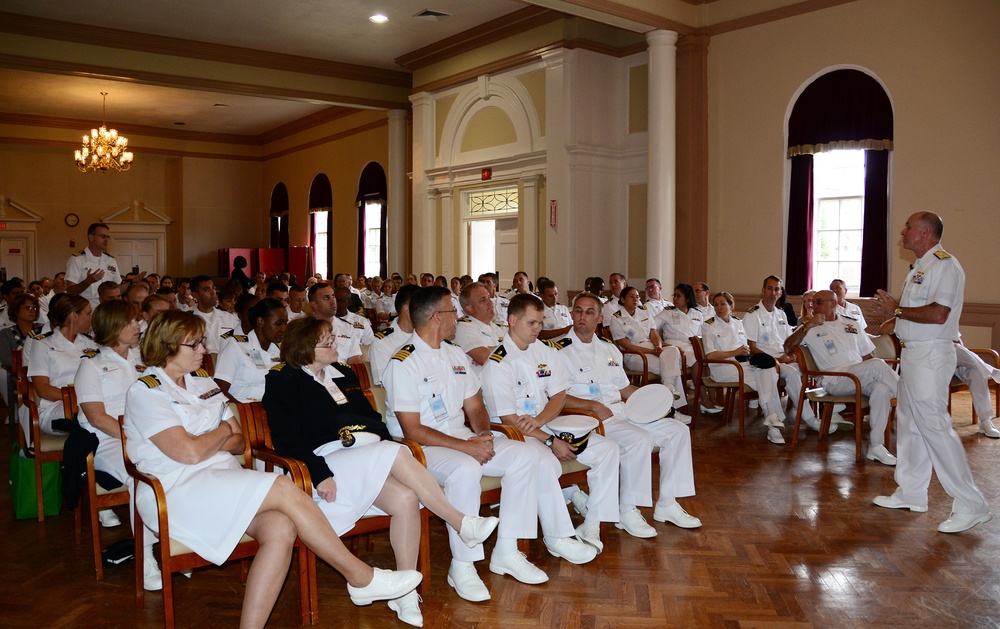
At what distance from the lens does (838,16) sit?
8.65m

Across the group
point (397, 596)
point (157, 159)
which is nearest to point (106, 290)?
point (397, 596)

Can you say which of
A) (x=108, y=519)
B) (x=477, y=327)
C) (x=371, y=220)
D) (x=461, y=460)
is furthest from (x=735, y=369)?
(x=371, y=220)

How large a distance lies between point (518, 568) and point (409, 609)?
57 cm

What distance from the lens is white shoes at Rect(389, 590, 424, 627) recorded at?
2977 millimetres

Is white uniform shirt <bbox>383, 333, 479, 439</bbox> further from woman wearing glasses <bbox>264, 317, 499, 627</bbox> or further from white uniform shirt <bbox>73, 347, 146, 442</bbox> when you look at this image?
white uniform shirt <bbox>73, 347, 146, 442</bbox>

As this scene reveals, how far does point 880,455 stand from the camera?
534 cm

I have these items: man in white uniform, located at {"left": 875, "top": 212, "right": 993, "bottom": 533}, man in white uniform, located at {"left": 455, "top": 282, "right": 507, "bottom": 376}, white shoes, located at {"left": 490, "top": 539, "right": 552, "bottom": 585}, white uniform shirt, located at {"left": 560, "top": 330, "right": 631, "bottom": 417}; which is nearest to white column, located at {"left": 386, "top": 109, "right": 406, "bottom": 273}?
man in white uniform, located at {"left": 455, "top": 282, "right": 507, "bottom": 376}

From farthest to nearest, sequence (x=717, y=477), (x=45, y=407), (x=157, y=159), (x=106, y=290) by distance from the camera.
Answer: (x=157, y=159) → (x=106, y=290) → (x=717, y=477) → (x=45, y=407)

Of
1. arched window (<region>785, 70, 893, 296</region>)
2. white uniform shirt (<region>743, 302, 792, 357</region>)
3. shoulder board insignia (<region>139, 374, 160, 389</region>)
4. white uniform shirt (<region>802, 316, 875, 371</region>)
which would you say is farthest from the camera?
arched window (<region>785, 70, 893, 296</region>)

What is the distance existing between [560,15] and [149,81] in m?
5.83

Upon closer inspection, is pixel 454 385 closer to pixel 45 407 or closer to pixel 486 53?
pixel 45 407

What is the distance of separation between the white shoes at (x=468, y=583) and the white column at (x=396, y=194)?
37.8ft

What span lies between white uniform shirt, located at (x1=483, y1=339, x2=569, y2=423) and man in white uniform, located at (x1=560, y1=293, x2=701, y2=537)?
22cm

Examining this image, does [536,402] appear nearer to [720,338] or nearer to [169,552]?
[169,552]
